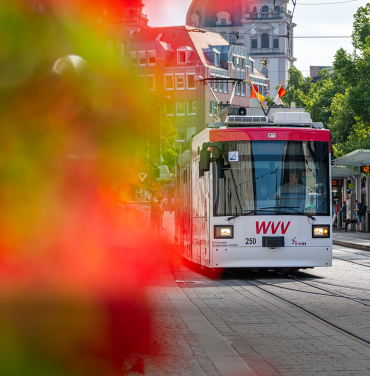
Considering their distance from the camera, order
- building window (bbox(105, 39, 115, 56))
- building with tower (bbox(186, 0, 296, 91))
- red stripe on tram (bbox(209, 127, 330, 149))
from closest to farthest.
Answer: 1. building window (bbox(105, 39, 115, 56))
2. red stripe on tram (bbox(209, 127, 330, 149))
3. building with tower (bbox(186, 0, 296, 91))

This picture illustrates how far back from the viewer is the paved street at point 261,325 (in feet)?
19.4

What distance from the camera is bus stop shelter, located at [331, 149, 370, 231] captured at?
2933cm

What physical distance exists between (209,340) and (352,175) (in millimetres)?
31862

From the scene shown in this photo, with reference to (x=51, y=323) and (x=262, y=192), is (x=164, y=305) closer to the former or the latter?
(x=51, y=323)

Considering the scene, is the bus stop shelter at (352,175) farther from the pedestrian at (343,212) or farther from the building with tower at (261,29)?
the building with tower at (261,29)

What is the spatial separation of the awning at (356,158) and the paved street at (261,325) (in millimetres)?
14062

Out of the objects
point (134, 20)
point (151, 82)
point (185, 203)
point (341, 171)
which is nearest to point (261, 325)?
point (151, 82)

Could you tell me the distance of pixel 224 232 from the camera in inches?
528

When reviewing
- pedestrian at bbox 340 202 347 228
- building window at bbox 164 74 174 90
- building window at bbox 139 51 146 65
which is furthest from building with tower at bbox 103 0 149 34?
pedestrian at bbox 340 202 347 228

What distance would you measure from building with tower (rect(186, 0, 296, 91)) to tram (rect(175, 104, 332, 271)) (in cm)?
12953

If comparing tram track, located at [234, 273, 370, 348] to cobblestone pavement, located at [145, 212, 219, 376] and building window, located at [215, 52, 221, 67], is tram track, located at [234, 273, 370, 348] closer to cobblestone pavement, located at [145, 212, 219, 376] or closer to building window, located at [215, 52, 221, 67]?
cobblestone pavement, located at [145, 212, 219, 376]

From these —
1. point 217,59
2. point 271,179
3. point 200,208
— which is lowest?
point 200,208

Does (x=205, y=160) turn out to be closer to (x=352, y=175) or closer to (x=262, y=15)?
(x=352, y=175)

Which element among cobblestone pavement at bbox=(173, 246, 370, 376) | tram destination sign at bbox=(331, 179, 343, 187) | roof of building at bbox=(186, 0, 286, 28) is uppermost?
roof of building at bbox=(186, 0, 286, 28)
